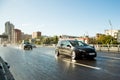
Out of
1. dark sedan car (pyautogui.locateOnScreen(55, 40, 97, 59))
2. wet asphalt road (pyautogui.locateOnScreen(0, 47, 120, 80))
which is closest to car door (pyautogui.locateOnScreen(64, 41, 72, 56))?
dark sedan car (pyautogui.locateOnScreen(55, 40, 97, 59))

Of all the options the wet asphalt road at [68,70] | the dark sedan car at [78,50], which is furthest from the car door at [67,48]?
the wet asphalt road at [68,70]

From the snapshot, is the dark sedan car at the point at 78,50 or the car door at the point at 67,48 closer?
the dark sedan car at the point at 78,50

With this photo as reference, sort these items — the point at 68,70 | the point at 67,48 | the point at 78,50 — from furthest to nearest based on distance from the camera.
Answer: the point at 67,48 < the point at 78,50 < the point at 68,70

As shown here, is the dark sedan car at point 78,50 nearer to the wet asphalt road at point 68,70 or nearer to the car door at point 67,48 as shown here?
the car door at point 67,48

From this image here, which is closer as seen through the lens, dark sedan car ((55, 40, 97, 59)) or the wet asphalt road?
the wet asphalt road

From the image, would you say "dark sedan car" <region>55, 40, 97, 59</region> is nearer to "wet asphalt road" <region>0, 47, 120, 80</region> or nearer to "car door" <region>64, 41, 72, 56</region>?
"car door" <region>64, 41, 72, 56</region>

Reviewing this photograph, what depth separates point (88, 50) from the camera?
678 inches

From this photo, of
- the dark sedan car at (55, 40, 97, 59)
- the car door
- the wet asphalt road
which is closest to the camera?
the wet asphalt road

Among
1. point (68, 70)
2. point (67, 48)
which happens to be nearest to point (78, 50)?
point (67, 48)

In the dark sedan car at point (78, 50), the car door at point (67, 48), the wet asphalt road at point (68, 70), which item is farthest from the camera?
the car door at point (67, 48)

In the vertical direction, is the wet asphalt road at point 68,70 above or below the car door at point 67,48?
below

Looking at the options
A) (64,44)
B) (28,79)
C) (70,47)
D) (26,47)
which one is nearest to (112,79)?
(28,79)

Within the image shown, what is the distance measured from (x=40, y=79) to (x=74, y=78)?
1.20 metres

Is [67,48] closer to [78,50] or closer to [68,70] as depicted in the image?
[78,50]
